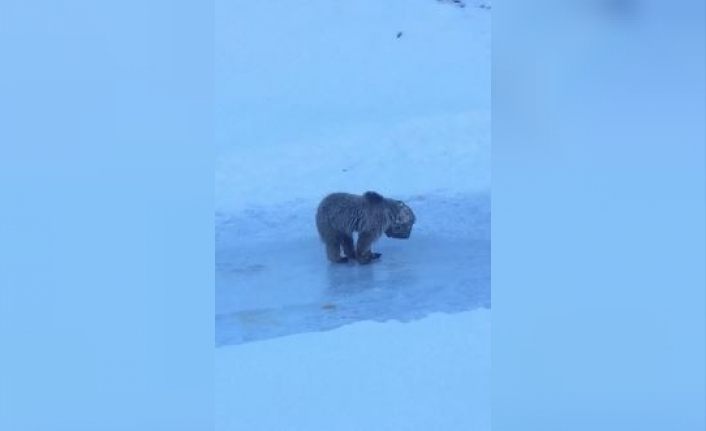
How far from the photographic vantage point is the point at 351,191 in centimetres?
250

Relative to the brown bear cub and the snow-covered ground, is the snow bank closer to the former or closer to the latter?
the snow-covered ground

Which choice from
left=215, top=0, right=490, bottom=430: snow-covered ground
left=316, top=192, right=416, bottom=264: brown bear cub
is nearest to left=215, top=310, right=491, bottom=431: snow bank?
left=215, top=0, right=490, bottom=430: snow-covered ground

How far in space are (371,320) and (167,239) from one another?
20.9 inches

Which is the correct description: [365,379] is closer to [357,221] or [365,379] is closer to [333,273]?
[333,273]

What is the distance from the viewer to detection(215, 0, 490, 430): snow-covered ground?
239 centimetres

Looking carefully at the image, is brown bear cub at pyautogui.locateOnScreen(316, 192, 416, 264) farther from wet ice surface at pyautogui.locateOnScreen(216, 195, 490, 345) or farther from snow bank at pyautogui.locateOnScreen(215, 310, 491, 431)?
snow bank at pyautogui.locateOnScreen(215, 310, 491, 431)

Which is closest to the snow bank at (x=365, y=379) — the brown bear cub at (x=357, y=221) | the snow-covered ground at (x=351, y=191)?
the snow-covered ground at (x=351, y=191)

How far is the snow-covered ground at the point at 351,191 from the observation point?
94.2 inches

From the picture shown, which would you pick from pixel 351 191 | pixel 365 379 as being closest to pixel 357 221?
pixel 351 191

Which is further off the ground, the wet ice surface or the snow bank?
the wet ice surface

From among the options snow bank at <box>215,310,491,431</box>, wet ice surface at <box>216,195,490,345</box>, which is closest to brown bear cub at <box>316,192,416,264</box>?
wet ice surface at <box>216,195,490,345</box>

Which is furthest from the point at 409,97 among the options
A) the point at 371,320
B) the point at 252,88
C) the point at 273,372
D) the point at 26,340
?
the point at 26,340

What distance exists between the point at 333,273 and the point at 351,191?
0.67 ft

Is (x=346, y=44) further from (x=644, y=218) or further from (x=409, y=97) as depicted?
(x=644, y=218)
